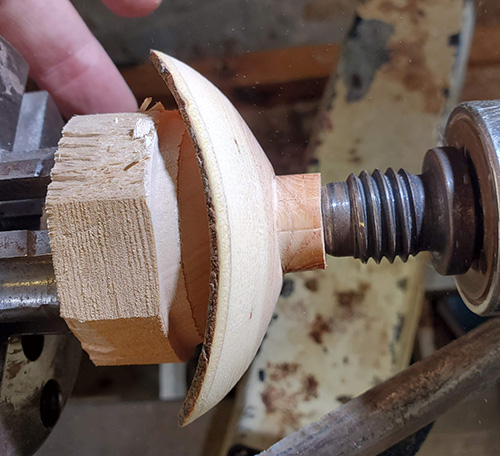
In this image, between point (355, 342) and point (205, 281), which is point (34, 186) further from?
point (355, 342)

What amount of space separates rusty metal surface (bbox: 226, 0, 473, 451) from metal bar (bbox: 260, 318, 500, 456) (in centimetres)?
10

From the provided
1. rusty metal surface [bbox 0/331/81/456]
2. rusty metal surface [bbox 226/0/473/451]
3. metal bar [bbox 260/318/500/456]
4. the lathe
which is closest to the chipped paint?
rusty metal surface [bbox 226/0/473/451]

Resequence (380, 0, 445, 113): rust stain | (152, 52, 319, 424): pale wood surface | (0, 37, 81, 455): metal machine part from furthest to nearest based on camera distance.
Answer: (380, 0, 445, 113): rust stain → (0, 37, 81, 455): metal machine part → (152, 52, 319, 424): pale wood surface

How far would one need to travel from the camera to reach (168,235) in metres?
0.38

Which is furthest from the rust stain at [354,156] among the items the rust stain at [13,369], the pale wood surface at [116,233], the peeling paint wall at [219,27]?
the rust stain at [13,369]

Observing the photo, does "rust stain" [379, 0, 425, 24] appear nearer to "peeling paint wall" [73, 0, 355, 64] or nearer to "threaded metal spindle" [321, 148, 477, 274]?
"peeling paint wall" [73, 0, 355, 64]

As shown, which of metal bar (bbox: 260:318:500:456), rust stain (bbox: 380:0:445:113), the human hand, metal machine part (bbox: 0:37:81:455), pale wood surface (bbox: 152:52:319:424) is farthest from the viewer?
rust stain (bbox: 380:0:445:113)

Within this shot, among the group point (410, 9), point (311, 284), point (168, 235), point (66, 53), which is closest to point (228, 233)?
point (168, 235)

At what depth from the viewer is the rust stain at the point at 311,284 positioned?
77 cm

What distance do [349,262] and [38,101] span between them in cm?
53

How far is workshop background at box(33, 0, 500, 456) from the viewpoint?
72 cm

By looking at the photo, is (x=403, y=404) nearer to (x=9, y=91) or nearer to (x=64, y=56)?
(x=9, y=91)

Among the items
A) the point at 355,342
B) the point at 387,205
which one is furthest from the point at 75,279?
the point at 355,342

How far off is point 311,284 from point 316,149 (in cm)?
24
